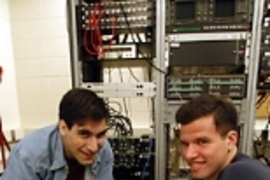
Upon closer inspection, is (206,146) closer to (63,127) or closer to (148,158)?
(63,127)

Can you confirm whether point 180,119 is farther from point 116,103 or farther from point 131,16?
point 116,103

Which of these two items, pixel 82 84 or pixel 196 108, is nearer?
pixel 196 108

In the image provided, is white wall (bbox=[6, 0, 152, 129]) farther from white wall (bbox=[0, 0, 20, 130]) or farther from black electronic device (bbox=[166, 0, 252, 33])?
black electronic device (bbox=[166, 0, 252, 33])

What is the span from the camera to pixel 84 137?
1209mm

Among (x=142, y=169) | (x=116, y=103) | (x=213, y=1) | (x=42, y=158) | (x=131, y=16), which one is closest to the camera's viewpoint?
(x=42, y=158)

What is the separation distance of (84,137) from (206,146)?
586 mm

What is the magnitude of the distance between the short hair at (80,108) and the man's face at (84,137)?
0.02 metres

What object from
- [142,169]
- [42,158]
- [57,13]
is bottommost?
[142,169]

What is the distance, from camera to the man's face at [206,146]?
932mm

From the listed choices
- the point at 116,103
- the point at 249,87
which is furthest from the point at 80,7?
the point at 249,87

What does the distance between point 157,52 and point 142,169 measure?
0.89m

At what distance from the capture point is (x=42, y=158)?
123cm

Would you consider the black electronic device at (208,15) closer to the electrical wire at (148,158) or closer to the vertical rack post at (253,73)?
the vertical rack post at (253,73)

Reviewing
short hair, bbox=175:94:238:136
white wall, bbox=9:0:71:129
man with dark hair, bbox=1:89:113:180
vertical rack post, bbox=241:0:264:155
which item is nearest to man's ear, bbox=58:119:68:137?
man with dark hair, bbox=1:89:113:180
